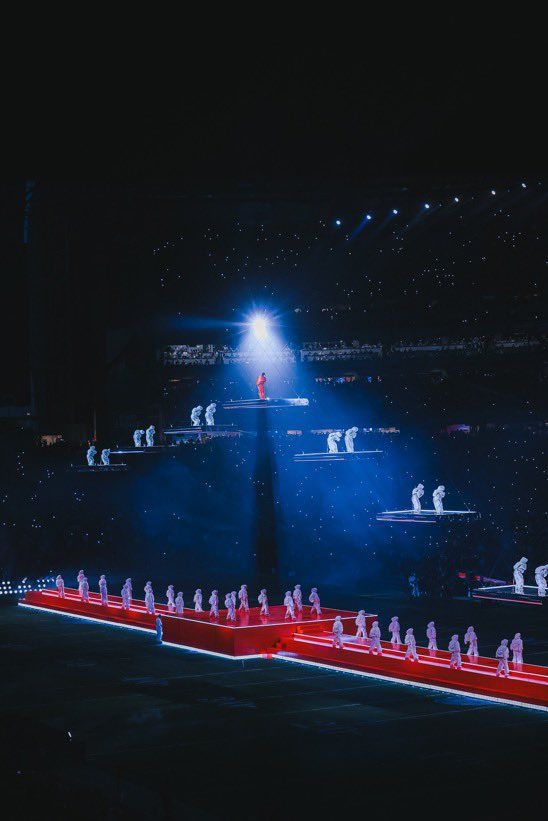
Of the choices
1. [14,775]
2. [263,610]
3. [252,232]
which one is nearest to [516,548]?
[263,610]

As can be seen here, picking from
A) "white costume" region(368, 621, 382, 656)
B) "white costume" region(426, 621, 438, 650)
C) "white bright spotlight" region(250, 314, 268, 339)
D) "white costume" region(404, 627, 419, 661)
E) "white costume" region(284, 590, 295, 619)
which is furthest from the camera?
"white bright spotlight" region(250, 314, 268, 339)

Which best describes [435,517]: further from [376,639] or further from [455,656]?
[455,656]

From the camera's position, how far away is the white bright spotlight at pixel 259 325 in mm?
34219

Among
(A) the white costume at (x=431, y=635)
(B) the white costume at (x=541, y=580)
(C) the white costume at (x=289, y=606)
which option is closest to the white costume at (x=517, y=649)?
(A) the white costume at (x=431, y=635)

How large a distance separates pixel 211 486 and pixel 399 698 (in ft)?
62.2

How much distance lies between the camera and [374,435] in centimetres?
3550

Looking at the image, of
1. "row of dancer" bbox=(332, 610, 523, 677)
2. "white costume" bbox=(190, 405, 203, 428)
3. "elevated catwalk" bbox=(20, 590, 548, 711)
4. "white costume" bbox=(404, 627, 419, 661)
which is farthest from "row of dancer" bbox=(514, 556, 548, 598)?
"white costume" bbox=(190, 405, 203, 428)

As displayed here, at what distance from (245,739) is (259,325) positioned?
2096 centimetres

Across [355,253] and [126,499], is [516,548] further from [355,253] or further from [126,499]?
[126,499]

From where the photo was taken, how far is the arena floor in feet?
35.8

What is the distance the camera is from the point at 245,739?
14680 millimetres

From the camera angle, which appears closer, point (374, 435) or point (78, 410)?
point (78, 410)

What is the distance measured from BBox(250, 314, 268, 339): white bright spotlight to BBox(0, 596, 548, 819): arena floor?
13940 mm

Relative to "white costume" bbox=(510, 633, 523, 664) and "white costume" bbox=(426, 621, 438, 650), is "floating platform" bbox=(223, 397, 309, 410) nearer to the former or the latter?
"white costume" bbox=(426, 621, 438, 650)
